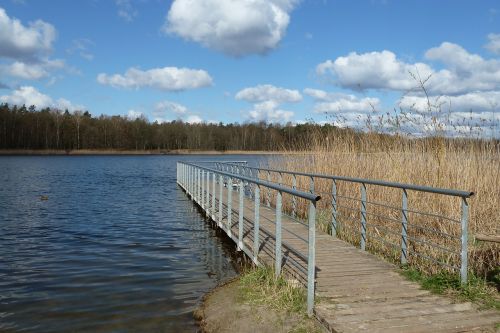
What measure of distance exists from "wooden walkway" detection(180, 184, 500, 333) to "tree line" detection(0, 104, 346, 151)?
65030mm

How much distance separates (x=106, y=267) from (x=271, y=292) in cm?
414

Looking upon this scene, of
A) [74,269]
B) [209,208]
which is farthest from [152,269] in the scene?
[209,208]

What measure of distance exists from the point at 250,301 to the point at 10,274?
15.7 feet

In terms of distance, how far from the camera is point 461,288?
4.68m

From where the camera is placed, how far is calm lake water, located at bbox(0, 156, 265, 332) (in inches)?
221

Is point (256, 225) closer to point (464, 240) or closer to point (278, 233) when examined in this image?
point (278, 233)

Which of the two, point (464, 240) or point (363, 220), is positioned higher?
point (464, 240)

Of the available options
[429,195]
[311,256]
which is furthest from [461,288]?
[429,195]

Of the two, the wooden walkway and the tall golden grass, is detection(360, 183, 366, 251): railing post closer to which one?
the tall golden grass

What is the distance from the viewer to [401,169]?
8.48 m

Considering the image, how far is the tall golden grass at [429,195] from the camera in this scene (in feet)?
20.9

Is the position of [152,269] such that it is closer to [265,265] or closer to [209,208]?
[265,265]

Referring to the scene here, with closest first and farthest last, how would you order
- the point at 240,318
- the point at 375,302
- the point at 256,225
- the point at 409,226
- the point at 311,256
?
the point at 311,256 < the point at 375,302 < the point at 240,318 < the point at 256,225 < the point at 409,226

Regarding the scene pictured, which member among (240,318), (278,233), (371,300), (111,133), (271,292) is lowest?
(240,318)
